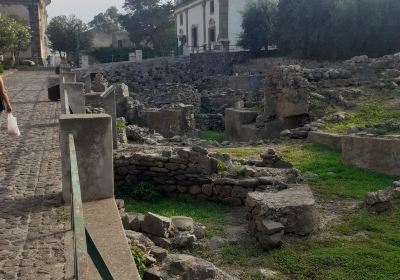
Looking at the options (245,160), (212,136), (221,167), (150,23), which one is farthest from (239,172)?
(150,23)

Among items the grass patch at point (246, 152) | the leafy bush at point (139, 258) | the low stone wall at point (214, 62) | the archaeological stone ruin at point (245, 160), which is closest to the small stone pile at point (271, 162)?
the archaeological stone ruin at point (245, 160)

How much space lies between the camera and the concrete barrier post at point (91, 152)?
18.6 feet

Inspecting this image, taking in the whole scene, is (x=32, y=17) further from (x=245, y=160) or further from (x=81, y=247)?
(x=81, y=247)

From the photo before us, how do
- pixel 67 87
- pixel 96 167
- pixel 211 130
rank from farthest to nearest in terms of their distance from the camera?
1. pixel 211 130
2. pixel 67 87
3. pixel 96 167

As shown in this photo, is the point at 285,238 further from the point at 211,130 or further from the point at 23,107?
the point at 211,130

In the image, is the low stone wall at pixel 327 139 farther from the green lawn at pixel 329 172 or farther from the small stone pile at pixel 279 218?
the small stone pile at pixel 279 218

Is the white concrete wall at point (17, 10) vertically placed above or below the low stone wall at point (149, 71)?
above

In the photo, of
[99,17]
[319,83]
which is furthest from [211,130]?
[99,17]

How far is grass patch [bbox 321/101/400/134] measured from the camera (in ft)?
43.4

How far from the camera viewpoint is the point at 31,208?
5770 mm

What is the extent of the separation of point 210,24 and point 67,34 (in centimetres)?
1336

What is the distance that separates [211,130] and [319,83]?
688 cm

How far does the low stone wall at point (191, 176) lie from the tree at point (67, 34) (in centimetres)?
3848

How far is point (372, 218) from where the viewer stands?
7.31 meters
